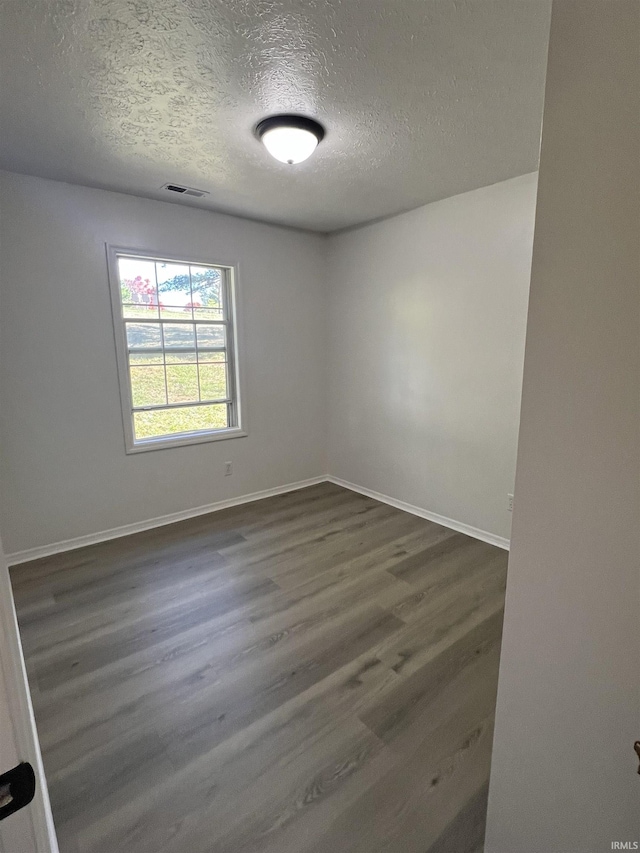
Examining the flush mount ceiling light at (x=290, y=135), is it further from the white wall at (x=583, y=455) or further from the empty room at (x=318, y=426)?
the white wall at (x=583, y=455)

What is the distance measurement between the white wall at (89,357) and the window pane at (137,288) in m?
0.17

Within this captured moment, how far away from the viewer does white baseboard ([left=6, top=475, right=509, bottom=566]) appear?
2998 millimetres

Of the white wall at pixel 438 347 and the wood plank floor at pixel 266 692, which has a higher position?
the white wall at pixel 438 347

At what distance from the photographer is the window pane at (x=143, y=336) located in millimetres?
3281

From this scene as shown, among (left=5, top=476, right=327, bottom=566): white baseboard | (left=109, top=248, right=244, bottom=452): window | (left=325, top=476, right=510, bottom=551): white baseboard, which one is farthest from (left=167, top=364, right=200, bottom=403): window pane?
(left=325, top=476, right=510, bottom=551): white baseboard

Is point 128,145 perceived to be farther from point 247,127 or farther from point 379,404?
point 379,404

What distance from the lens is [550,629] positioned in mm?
916

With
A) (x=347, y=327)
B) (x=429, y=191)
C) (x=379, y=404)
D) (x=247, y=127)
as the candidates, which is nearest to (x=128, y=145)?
(x=247, y=127)

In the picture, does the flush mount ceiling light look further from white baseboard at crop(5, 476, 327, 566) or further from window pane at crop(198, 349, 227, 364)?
white baseboard at crop(5, 476, 327, 566)

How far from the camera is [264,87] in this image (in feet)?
5.74

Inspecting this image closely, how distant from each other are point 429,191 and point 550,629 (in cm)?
305

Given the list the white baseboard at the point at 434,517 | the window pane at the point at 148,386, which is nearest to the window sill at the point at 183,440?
the window pane at the point at 148,386

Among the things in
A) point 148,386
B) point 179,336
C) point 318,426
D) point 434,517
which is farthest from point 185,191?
point 434,517


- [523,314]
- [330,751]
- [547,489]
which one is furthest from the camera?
[523,314]
